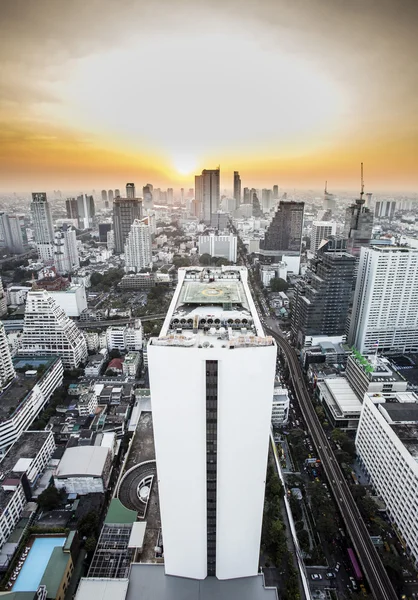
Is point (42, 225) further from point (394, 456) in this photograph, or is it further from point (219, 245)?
point (394, 456)

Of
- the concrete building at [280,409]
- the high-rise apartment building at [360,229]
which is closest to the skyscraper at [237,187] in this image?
the high-rise apartment building at [360,229]

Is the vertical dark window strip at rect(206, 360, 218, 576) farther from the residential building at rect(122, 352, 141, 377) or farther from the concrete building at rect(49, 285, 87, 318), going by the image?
the concrete building at rect(49, 285, 87, 318)

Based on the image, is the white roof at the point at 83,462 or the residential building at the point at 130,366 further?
the residential building at the point at 130,366

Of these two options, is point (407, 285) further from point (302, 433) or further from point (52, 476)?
point (52, 476)

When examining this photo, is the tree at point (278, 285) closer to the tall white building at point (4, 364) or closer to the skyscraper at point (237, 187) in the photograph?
the tall white building at point (4, 364)

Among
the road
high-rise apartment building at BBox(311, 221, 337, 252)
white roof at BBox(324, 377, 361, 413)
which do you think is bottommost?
the road

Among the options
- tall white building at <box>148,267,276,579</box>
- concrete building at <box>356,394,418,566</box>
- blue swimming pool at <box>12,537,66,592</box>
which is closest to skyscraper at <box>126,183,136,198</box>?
concrete building at <box>356,394,418,566</box>
